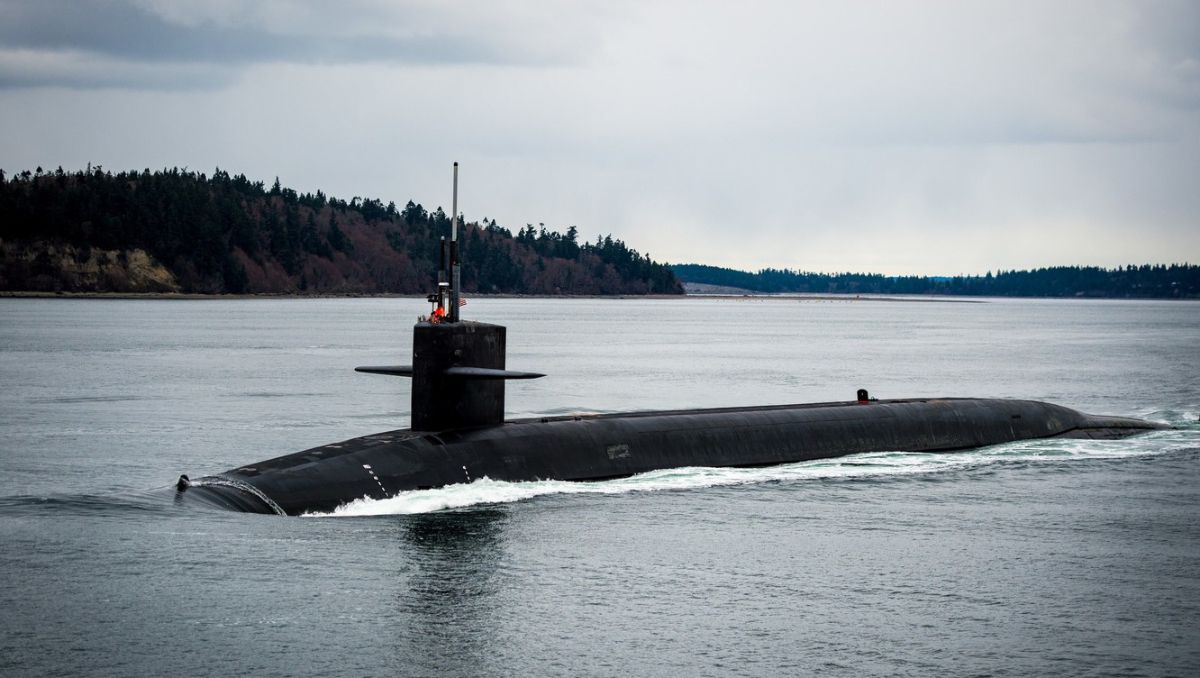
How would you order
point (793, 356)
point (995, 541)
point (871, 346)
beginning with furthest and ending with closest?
point (871, 346) → point (793, 356) → point (995, 541)

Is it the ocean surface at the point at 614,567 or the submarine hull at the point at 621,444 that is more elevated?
the submarine hull at the point at 621,444

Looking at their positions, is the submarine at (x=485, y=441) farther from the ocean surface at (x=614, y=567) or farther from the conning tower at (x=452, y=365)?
the ocean surface at (x=614, y=567)

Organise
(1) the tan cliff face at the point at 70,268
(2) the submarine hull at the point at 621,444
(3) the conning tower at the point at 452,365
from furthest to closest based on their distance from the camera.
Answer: (1) the tan cliff face at the point at 70,268 → (3) the conning tower at the point at 452,365 → (2) the submarine hull at the point at 621,444

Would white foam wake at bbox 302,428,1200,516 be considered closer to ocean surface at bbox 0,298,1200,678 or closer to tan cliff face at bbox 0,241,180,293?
ocean surface at bbox 0,298,1200,678

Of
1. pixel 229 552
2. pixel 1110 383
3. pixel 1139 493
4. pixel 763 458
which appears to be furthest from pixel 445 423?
pixel 1110 383

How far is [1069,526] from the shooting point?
69.8 ft

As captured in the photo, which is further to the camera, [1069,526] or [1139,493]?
[1139,493]

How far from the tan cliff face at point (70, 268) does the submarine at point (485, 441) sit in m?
156

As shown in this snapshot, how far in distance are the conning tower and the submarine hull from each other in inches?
13.0

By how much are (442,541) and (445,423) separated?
3905 mm

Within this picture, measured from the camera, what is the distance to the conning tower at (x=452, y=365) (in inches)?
851

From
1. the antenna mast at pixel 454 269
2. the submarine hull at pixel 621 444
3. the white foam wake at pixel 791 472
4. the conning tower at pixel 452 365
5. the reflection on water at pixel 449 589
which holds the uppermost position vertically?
the antenna mast at pixel 454 269

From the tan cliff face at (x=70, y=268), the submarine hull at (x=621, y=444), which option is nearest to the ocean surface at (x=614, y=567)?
the submarine hull at (x=621, y=444)

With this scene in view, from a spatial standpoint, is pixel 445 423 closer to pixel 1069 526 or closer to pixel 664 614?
pixel 664 614
